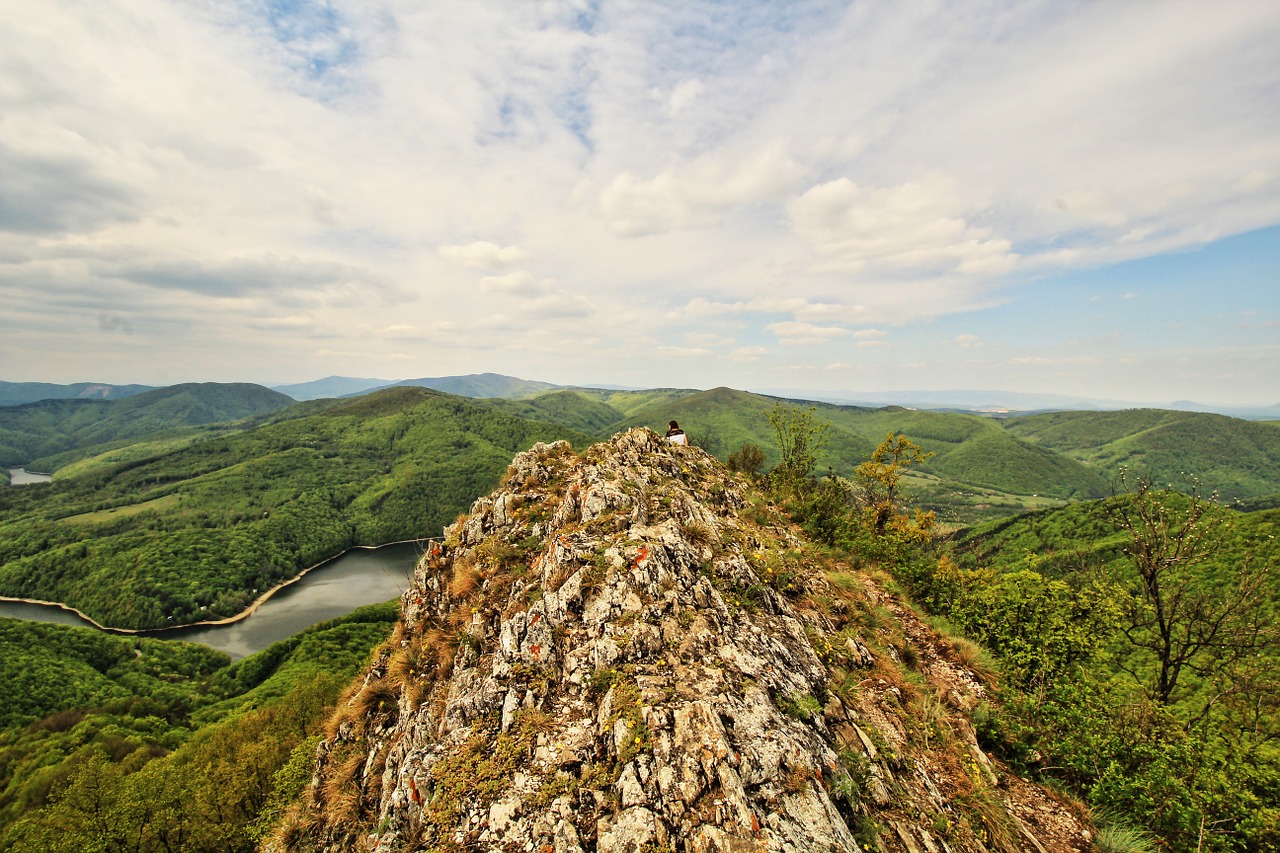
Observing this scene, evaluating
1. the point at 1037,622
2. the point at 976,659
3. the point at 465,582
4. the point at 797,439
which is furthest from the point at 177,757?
the point at 1037,622

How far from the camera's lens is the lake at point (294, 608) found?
13050 cm

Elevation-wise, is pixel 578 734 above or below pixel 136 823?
above

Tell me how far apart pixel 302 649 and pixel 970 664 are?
108 meters

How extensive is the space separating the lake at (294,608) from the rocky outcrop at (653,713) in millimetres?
111931

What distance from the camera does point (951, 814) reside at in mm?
9008

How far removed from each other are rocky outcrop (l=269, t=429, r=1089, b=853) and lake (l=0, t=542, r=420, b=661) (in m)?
112

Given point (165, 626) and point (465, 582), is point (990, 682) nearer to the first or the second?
point (465, 582)

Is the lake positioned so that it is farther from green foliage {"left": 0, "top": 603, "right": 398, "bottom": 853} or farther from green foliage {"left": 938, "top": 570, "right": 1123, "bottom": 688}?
green foliage {"left": 938, "top": 570, "right": 1123, "bottom": 688}

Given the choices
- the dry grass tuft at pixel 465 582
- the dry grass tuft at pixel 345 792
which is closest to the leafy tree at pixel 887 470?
the dry grass tuft at pixel 465 582

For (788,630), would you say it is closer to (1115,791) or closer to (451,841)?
(1115,791)

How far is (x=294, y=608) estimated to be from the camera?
14538 cm

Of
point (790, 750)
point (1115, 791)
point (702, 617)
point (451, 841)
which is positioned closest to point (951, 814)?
point (790, 750)

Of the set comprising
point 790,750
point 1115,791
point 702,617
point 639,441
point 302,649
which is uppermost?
point 639,441

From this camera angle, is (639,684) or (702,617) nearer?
(639,684)
